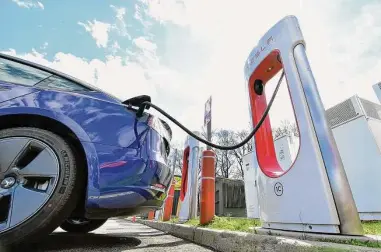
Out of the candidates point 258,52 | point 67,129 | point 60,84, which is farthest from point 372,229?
point 60,84

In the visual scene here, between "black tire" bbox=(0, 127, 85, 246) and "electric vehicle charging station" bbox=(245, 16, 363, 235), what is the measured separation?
5.00 feet

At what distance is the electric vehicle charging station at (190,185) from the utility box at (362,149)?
280 cm

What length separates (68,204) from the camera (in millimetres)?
1703

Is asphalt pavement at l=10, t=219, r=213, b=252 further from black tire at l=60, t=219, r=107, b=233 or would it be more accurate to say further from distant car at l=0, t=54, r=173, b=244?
black tire at l=60, t=219, r=107, b=233

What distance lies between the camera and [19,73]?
2.14m

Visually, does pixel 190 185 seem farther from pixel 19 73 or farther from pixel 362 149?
pixel 19 73

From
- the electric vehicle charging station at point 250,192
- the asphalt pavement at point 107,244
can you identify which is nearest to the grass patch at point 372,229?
the asphalt pavement at point 107,244

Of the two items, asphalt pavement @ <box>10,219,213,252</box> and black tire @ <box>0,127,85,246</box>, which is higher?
black tire @ <box>0,127,85,246</box>

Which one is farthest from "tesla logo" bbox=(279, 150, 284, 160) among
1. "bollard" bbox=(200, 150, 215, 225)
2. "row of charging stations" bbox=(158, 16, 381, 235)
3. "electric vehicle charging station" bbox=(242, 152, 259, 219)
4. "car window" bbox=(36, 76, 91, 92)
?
"car window" bbox=(36, 76, 91, 92)

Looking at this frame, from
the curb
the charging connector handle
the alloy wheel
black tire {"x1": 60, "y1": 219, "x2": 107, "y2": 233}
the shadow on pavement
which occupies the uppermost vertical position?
the charging connector handle

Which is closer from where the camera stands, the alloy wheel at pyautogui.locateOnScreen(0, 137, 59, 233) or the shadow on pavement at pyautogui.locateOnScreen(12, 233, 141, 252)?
the alloy wheel at pyautogui.locateOnScreen(0, 137, 59, 233)

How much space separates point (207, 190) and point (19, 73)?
2.45 m

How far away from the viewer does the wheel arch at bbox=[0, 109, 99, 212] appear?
1.82 meters

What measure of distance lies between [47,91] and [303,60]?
2.04 metres
